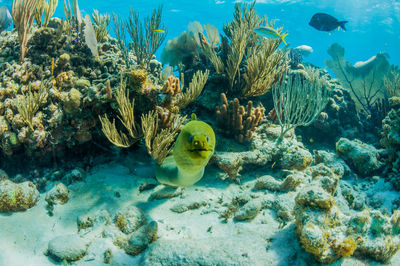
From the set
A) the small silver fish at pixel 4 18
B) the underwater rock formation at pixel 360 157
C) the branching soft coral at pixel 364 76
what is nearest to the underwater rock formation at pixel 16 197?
the small silver fish at pixel 4 18

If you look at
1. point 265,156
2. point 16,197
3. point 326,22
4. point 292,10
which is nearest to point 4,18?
point 16,197

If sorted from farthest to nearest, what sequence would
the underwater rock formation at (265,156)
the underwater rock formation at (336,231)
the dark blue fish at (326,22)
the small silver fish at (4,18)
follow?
the dark blue fish at (326,22), the small silver fish at (4,18), the underwater rock formation at (265,156), the underwater rock formation at (336,231)

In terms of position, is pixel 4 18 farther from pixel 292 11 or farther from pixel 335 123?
pixel 292 11

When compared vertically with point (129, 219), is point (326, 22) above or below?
above

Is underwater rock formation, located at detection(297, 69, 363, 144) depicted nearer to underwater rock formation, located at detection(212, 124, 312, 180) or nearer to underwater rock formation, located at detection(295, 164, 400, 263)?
underwater rock formation, located at detection(212, 124, 312, 180)

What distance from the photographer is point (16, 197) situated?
3.23m

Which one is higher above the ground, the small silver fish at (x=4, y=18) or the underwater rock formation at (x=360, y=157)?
the small silver fish at (x=4, y=18)

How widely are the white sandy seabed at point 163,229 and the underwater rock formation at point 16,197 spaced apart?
10cm

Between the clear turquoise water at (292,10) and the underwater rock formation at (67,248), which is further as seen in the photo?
the clear turquoise water at (292,10)

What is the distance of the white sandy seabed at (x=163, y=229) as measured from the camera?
242 cm

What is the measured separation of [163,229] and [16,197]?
2191 millimetres

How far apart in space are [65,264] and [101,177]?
1612 mm

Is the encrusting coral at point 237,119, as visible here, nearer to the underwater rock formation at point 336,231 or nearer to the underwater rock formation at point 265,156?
the underwater rock formation at point 265,156

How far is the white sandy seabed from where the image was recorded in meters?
2.42
